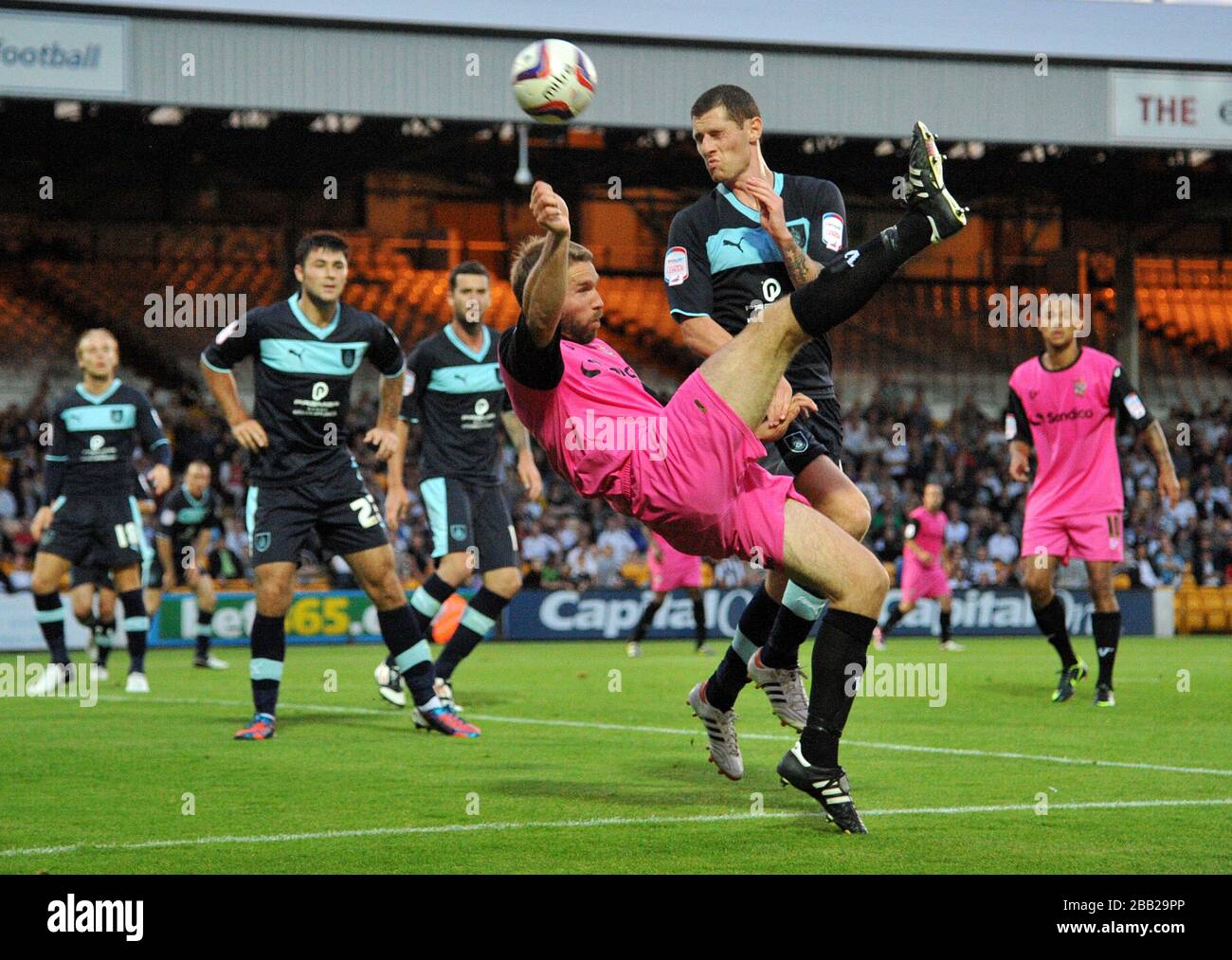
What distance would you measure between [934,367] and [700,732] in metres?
26.1

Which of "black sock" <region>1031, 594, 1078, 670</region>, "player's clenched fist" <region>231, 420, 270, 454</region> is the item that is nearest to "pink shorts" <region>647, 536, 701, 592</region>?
"black sock" <region>1031, 594, 1078, 670</region>

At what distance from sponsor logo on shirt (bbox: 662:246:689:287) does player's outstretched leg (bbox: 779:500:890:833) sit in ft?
5.41

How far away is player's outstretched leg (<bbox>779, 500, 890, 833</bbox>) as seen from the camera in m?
5.43

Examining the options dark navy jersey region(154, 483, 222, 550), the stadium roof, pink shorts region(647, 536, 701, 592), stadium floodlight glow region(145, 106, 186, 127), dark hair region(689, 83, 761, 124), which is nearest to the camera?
dark hair region(689, 83, 761, 124)

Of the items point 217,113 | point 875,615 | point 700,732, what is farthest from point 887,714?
point 217,113

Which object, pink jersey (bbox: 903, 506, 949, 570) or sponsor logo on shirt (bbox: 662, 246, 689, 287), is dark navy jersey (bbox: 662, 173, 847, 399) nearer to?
sponsor logo on shirt (bbox: 662, 246, 689, 287)

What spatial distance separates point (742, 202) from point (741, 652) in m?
1.96

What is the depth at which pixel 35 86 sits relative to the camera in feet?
→ 73.6

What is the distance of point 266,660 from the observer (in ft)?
29.3

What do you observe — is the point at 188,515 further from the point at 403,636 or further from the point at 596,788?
the point at 596,788

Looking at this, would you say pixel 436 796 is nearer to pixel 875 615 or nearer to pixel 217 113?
pixel 875 615

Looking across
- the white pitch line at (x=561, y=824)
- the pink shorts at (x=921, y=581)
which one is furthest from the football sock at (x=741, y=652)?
the pink shorts at (x=921, y=581)

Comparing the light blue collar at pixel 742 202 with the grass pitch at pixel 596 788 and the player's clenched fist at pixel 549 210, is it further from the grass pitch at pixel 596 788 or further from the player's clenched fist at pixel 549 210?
the grass pitch at pixel 596 788

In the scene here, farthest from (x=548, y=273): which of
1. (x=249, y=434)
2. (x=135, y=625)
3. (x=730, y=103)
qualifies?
(x=135, y=625)
